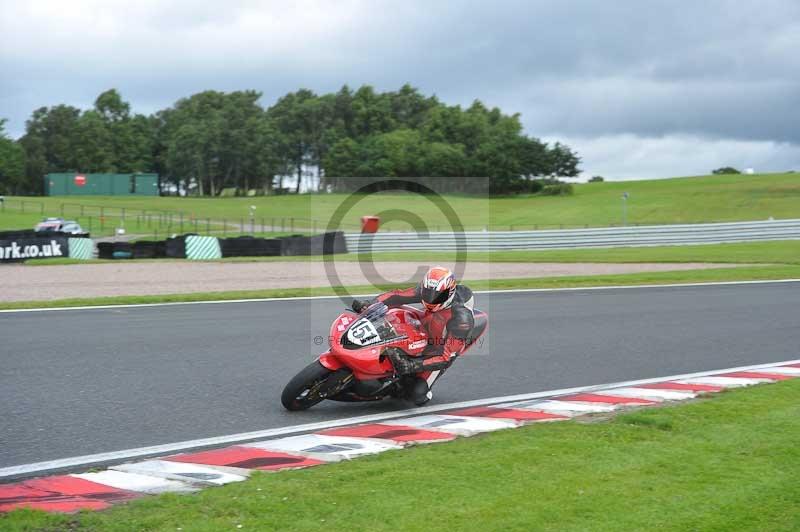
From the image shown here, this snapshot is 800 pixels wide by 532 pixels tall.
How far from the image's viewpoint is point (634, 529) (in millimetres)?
4625

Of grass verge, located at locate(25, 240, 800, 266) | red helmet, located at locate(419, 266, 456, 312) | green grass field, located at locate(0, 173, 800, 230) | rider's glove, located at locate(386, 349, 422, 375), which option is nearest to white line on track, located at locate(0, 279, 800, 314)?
grass verge, located at locate(25, 240, 800, 266)

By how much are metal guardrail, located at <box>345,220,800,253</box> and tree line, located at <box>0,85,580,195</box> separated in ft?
133

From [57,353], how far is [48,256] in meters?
22.0

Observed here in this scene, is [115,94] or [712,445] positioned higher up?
[115,94]

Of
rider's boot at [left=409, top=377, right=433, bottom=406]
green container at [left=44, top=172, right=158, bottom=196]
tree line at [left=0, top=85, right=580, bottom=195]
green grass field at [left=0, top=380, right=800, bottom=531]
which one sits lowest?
green grass field at [left=0, top=380, right=800, bottom=531]

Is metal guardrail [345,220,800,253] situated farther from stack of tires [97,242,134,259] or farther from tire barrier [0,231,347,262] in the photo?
stack of tires [97,242,134,259]

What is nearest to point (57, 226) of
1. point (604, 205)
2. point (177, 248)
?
point (177, 248)

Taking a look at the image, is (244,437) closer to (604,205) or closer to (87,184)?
(604,205)

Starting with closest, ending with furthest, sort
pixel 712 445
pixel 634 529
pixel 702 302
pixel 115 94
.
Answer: pixel 634 529 → pixel 712 445 → pixel 702 302 → pixel 115 94

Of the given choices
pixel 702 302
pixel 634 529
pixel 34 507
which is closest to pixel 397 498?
pixel 634 529

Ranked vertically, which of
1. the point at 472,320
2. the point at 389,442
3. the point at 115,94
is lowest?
the point at 389,442

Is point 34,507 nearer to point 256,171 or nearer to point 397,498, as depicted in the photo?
point 397,498

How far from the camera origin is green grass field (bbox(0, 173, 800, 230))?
2399 inches

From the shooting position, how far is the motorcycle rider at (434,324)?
7.73m
